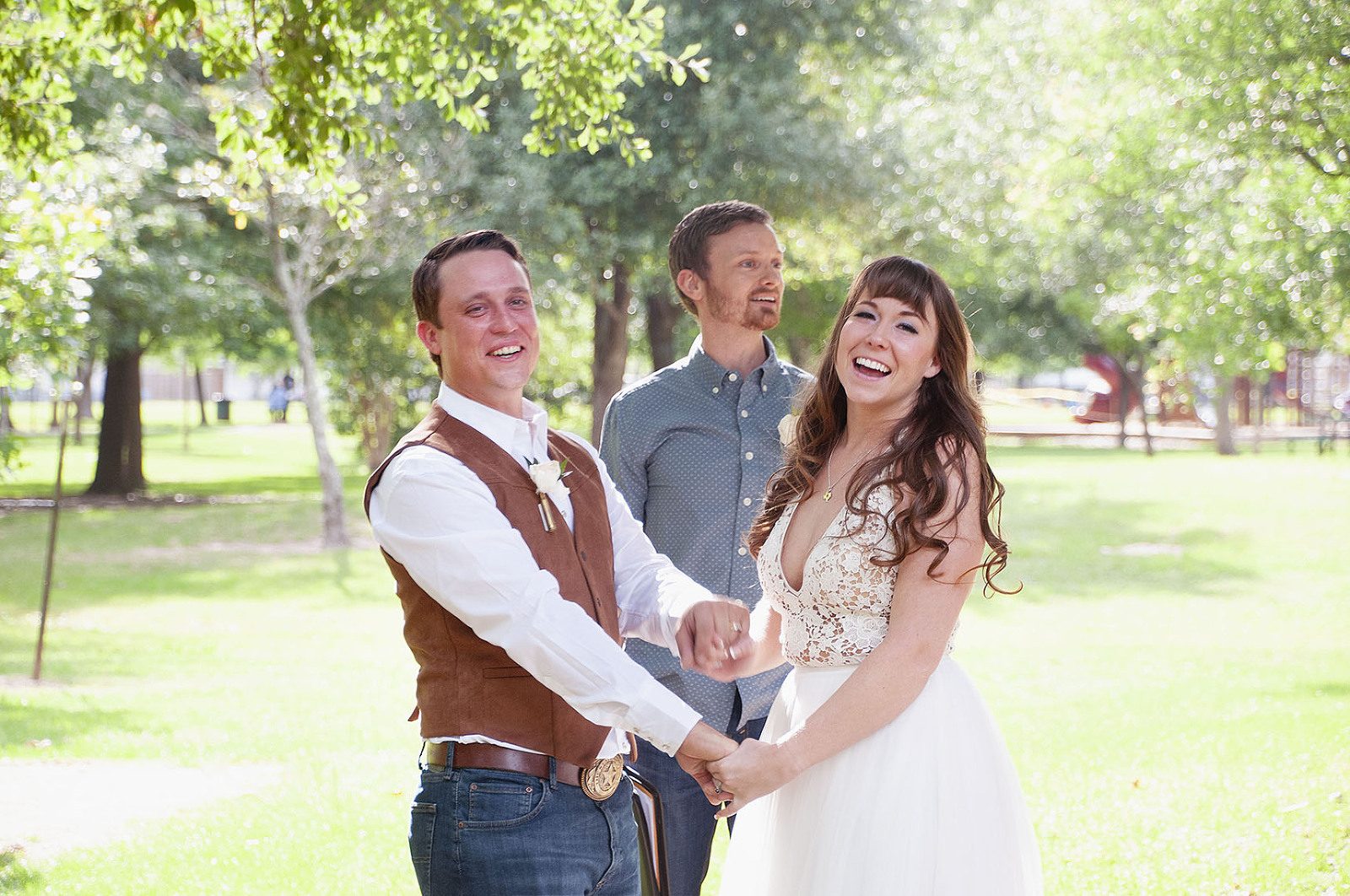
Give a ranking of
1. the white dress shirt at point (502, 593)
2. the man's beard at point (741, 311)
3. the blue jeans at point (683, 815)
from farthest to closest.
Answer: the man's beard at point (741, 311), the blue jeans at point (683, 815), the white dress shirt at point (502, 593)

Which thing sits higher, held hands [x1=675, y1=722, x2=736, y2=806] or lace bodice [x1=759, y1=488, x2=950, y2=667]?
lace bodice [x1=759, y1=488, x2=950, y2=667]

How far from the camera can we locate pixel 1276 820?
6461mm

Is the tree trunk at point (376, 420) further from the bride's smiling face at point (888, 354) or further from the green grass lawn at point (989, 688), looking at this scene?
the bride's smiling face at point (888, 354)

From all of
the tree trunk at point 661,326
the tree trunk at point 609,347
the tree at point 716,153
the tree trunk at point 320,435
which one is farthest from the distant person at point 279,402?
the tree at point 716,153

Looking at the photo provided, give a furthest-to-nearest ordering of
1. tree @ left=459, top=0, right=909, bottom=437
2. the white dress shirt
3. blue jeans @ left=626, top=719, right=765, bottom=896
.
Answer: tree @ left=459, top=0, right=909, bottom=437 < blue jeans @ left=626, top=719, right=765, bottom=896 < the white dress shirt

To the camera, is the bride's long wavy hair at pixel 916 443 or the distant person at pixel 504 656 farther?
the bride's long wavy hair at pixel 916 443

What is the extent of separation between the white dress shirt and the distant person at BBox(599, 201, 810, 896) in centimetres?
128

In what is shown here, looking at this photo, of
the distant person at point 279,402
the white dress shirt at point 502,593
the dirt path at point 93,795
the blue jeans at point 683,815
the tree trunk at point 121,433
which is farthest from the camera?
the distant person at point 279,402

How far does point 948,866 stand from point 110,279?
19.1 meters

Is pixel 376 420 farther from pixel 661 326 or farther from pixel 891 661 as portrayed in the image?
pixel 891 661

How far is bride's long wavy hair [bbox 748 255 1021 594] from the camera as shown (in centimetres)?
293

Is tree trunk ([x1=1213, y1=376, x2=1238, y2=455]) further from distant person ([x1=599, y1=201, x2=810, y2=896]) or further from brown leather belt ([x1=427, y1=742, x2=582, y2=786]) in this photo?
brown leather belt ([x1=427, y1=742, x2=582, y2=786])

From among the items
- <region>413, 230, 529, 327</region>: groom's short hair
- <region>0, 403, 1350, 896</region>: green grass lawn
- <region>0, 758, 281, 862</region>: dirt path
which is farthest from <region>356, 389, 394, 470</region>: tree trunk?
<region>413, 230, 529, 327</region>: groom's short hair

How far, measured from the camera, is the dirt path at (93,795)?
6.29 m
